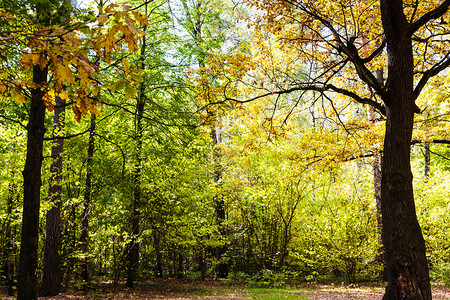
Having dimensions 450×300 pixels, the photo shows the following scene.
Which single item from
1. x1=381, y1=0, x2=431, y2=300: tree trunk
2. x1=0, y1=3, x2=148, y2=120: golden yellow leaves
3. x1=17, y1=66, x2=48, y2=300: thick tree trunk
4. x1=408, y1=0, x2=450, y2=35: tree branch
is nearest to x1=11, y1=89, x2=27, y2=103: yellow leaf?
x1=0, y1=3, x2=148, y2=120: golden yellow leaves

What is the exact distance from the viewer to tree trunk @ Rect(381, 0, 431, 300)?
3.90m

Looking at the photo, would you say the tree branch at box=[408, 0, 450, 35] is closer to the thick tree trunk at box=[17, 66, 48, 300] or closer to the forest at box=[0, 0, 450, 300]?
the forest at box=[0, 0, 450, 300]

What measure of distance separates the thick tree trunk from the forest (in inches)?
0.4

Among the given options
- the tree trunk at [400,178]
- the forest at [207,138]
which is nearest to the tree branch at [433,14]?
the forest at [207,138]

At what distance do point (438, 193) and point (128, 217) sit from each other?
11.7 meters

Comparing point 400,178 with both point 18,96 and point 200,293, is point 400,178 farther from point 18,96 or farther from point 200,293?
point 200,293

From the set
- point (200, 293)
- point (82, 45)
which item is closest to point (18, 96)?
point (82, 45)

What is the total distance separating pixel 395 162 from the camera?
170 inches

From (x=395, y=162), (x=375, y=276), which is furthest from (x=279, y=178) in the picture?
(x=395, y=162)

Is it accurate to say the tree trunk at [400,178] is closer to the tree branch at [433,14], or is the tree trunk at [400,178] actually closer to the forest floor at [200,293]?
the tree branch at [433,14]

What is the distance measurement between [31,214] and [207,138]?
14.5 ft

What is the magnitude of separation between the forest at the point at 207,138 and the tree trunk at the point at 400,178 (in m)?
0.02

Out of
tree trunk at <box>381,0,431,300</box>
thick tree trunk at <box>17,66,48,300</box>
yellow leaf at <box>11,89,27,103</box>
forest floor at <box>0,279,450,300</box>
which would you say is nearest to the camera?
yellow leaf at <box>11,89,27,103</box>

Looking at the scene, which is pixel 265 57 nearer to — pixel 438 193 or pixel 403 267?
pixel 403 267
